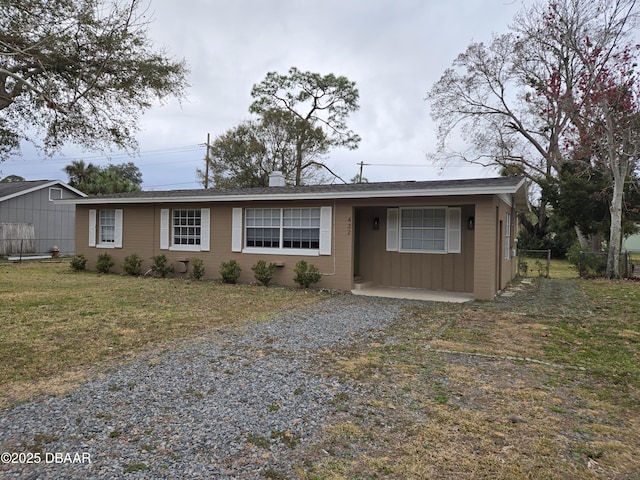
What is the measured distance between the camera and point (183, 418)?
3.05 metres

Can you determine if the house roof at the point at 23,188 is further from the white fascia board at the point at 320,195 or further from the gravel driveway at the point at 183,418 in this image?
the gravel driveway at the point at 183,418

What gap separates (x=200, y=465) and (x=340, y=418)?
3.60ft

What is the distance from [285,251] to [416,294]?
360cm

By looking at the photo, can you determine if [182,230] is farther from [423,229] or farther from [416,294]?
[416,294]

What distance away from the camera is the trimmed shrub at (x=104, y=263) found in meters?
13.2

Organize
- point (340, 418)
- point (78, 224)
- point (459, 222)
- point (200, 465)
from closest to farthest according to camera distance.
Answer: point (200, 465), point (340, 418), point (459, 222), point (78, 224)

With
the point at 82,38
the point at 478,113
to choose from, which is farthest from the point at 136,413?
the point at 478,113

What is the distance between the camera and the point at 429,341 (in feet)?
18.0

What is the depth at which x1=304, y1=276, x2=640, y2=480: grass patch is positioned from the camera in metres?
2.50

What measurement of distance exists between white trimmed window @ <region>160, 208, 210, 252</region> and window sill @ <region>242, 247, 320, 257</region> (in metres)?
1.67

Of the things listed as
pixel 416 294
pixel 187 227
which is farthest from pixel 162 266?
pixel 416 294

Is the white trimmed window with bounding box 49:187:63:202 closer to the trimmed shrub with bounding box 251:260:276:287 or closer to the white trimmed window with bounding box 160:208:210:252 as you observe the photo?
the white trimmed window with bounding box 160:208:210:252

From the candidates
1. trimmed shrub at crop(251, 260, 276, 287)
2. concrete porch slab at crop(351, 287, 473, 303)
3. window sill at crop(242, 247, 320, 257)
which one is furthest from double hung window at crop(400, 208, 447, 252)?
trimmed shrub at crop(251, 260, 276, 287)

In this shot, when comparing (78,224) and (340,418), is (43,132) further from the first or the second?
(340,418)
